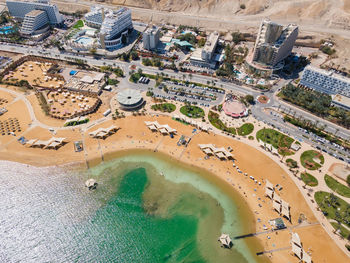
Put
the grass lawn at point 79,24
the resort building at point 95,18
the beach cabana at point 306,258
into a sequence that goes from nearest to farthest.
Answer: the beach cabana at point 306,258 < the resort building at point 95,18 < the grass lawn at point 79,24

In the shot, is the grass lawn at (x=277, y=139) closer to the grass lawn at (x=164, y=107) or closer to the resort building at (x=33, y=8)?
the grass lawn at (x=164, y=107)

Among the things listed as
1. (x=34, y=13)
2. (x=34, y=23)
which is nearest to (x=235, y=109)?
(x=34, y=23)

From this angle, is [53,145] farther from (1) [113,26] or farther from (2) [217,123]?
(1) [113,26]

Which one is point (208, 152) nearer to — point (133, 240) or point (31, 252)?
point (133, 240)

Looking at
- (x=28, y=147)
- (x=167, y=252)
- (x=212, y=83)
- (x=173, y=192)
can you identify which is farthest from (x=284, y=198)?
(x=28, y=147)

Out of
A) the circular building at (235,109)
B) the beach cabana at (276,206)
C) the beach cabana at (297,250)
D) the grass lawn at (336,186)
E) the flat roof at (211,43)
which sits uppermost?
the flat roof at (211,43)

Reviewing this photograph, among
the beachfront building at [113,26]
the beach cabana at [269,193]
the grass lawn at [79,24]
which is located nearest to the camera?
the beach cabana at [269,193]

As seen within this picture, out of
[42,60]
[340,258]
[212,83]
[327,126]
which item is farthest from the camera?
[42,60]

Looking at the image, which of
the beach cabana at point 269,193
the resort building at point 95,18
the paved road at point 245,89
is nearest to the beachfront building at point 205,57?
the paved road at point 245,89
